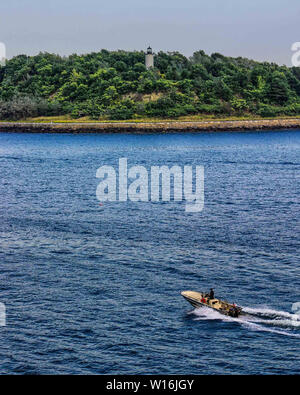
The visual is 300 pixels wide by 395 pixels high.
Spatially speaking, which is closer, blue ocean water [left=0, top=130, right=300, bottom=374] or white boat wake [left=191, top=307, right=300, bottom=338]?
blue ocean water [left=0, top=130, right=300, bottom=374]

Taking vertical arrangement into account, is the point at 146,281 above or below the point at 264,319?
above

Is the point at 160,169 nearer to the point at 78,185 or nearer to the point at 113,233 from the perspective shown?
the point at 78,185

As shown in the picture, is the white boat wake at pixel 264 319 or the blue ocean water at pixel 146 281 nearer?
the blue ocean water at pixel 146 281

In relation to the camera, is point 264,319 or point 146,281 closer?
point 264,319
